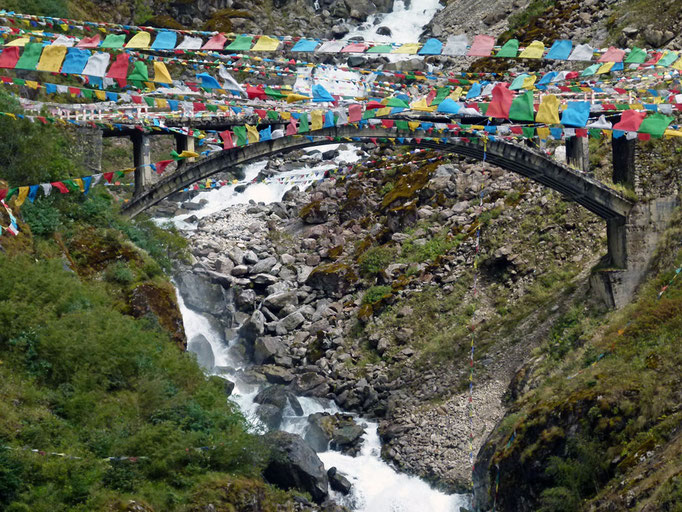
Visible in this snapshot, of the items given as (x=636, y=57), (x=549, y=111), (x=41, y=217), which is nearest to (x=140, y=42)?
(x=41, y=217)

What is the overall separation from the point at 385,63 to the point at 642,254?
29793mm

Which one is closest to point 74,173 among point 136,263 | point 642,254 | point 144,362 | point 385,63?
point 136,263

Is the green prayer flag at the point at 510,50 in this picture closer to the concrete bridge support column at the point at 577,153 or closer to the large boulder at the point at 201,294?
the concrete bridge support column at the point at 577,153

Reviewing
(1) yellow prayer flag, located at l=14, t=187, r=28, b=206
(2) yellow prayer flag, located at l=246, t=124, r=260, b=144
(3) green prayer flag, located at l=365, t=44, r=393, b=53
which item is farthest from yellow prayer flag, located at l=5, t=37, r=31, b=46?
(3) green prayer flag, located at l=365, t=44, r=393, b=53

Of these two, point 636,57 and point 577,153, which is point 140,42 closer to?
point 636,57

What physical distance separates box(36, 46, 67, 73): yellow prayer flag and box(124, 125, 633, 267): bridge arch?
689 centimetres

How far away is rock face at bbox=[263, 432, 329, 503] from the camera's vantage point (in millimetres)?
25266

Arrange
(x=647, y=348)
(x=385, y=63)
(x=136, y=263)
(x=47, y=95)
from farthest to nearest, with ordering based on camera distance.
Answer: (x=385, y=63) → (x=47, y=95) → (x=136, y=263) → (x=647, y=348)

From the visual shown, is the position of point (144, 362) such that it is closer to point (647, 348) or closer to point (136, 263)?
point (136, 263)

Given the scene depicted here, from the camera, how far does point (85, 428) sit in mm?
20156

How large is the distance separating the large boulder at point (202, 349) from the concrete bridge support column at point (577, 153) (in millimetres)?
13016

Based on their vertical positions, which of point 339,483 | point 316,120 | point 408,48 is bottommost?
point 339,483

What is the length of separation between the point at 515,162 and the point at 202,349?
12.2m

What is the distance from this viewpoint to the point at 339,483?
26922 millimetres
